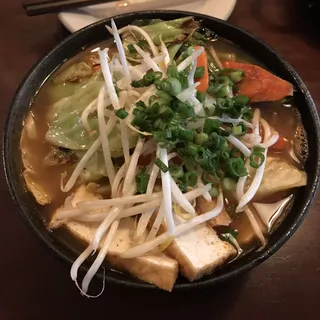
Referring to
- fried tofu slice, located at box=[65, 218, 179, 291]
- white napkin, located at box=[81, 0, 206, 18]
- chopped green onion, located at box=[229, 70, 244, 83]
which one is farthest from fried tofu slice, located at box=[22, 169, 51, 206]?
white napkin, located at box=[81, 0, 206, 18]

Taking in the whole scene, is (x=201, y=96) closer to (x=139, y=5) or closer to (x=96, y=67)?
(x=96, y=67)

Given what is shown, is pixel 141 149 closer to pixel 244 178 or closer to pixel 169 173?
pixel 169 173

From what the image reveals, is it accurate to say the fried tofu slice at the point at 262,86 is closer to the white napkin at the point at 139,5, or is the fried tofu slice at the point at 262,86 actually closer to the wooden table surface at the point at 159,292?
the wooden table surface at the point at 159,292

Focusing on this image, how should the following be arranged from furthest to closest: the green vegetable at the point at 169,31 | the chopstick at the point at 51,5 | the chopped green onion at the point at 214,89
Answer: the chopstick at the point at 51,5 → the green vegetable at the point at 169,31 → the chopped green onion at the point at 214,89

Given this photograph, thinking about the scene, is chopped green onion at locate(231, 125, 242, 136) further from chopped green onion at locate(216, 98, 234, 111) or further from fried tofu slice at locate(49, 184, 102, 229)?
fried tofu slice at locate(49, 184, 102, 229)

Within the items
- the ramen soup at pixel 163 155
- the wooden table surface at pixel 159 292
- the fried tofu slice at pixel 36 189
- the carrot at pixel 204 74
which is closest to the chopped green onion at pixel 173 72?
the ramen soup at pixel 163 155

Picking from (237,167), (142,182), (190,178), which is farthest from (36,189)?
(237,167)
